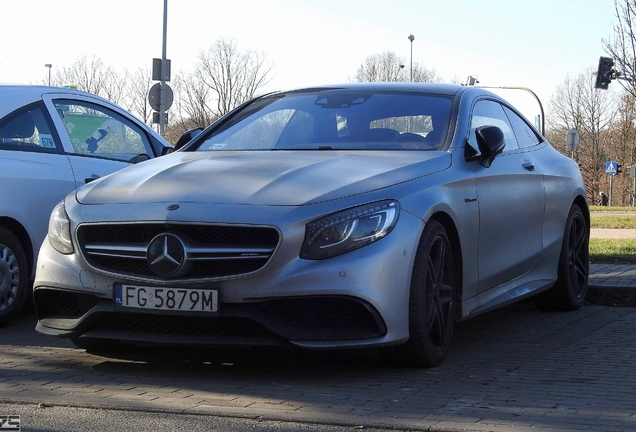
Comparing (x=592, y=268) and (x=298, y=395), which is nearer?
(x=298, y=395)

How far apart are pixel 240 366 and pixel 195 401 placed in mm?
965

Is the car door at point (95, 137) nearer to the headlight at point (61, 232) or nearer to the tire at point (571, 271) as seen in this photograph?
the headlight at point (61, 232)

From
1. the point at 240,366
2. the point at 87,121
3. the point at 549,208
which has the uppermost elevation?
the point at 87,121

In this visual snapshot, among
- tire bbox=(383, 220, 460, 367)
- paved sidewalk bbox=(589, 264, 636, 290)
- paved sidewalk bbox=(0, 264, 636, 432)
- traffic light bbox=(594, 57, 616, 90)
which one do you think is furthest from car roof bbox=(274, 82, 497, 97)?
traffic light bbox=(594, 57, 616, 90)

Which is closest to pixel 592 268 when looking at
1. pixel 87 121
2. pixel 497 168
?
pixel 497 168

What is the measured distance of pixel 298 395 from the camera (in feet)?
15.5

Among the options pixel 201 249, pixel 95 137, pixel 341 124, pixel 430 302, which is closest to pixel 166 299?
pixel 201 249

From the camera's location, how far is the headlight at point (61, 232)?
5367mm

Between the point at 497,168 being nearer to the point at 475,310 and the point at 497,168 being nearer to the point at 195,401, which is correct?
the point at 475,310

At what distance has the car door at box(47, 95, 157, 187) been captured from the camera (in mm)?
7770

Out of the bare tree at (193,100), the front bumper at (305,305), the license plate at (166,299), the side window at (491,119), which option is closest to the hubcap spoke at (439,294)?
the front bumper at (305,305)

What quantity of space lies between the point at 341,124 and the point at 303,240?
166 cm

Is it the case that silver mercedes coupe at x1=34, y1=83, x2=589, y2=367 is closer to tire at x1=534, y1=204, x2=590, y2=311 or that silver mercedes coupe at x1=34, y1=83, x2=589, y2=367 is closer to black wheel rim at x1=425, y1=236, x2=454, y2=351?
black wheel rim at x1=425, y1=236, x2=454, y2=351

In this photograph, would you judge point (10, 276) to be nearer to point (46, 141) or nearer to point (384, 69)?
point (46, 141)
